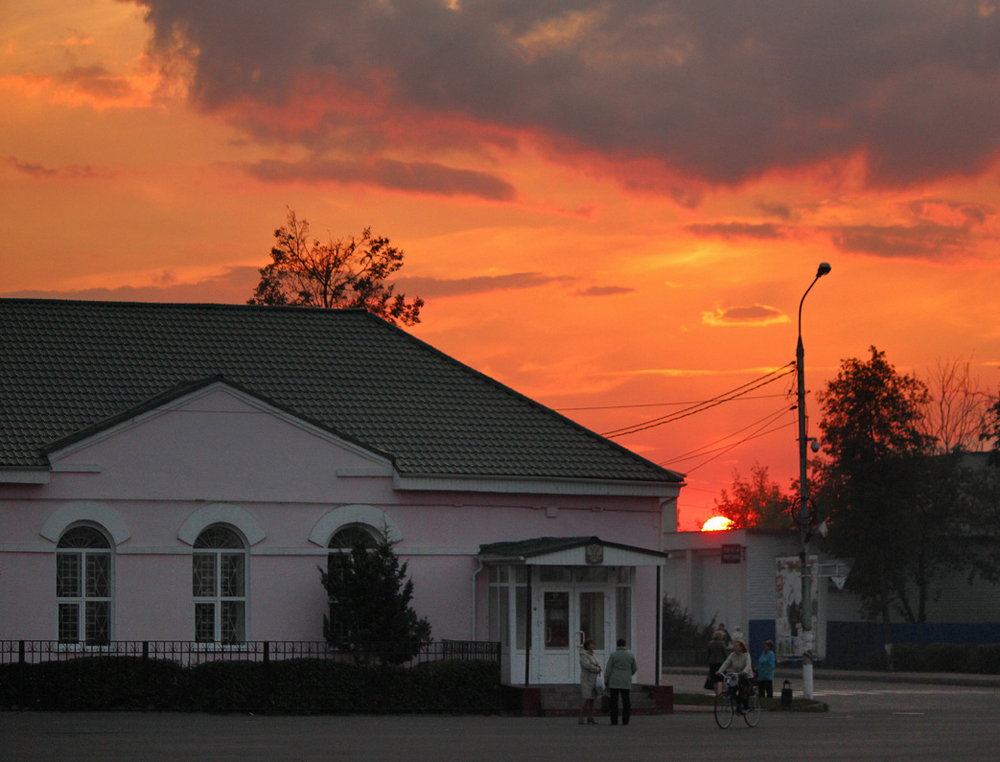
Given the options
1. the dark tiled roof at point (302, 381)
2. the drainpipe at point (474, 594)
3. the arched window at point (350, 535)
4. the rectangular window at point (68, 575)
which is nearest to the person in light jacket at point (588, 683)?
the drainpipe at point (474, 594)

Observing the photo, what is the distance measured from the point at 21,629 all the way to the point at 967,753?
16.8 meters

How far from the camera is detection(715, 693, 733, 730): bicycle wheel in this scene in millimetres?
24703

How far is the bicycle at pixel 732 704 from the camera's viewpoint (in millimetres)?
24766

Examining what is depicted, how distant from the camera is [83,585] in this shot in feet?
90.8

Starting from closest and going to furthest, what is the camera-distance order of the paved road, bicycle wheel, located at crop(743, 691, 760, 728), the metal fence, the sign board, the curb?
the paved road, bicycle wheel, located at crop(743, 691, 760, 728), the metal fence, the curb, the sign board

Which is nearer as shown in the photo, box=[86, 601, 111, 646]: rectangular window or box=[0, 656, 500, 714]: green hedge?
box=[0, 656, 500, 714]: green hedge

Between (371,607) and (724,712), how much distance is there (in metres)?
7.12

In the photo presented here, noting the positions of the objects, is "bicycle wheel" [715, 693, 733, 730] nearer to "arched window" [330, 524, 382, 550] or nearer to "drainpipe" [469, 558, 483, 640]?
"drainpipe" [469, 558, 483, 640]

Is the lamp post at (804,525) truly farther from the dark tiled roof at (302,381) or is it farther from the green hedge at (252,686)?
the green hedge at (252,686)

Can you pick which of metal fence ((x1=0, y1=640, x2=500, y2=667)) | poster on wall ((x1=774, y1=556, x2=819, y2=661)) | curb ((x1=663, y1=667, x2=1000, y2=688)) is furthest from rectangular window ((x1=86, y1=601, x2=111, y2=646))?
poster on wall ((x1=774, y1=556, x2=819, y2=661))

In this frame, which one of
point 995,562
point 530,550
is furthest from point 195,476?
point 995,562

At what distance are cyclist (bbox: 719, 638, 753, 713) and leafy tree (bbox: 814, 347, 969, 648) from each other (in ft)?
94.5

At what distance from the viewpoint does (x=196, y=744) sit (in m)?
19.9

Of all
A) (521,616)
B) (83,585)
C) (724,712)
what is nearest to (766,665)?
(521,616)
